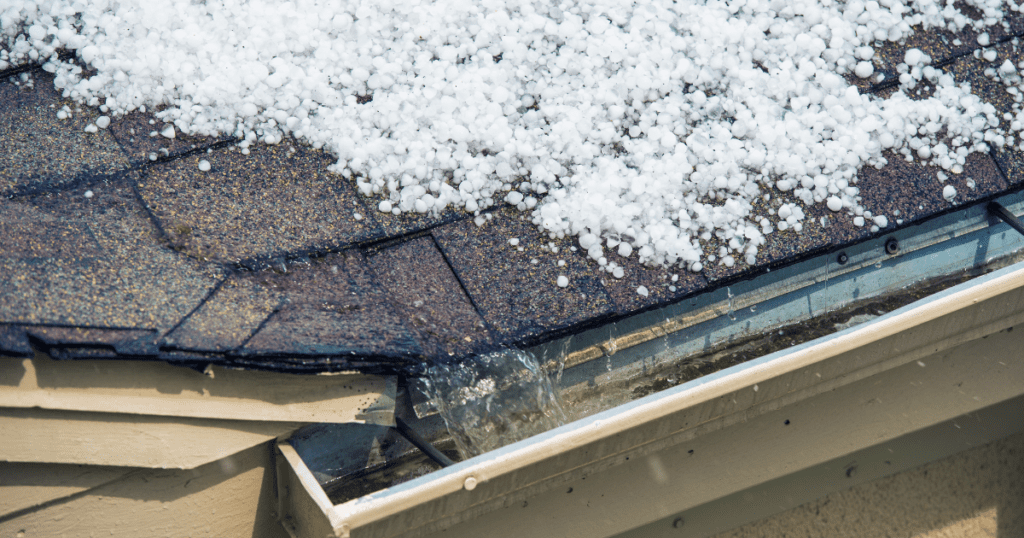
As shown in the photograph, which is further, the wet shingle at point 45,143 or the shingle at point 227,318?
the wet shingle at point 45,143

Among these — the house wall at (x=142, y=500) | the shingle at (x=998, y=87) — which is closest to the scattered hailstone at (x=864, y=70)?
the shingle at (x=998, y=87)

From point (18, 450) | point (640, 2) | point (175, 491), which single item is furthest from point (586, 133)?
point (18, 450)

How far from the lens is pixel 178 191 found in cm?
146

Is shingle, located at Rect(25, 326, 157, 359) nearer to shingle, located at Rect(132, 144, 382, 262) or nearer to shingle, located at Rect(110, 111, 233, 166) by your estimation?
shingle, located at Rect(132, 144, 382, 262)

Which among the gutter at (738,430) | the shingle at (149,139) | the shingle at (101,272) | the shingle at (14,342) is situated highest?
the shingle at (149,139)

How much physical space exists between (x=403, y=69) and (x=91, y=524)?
109cm

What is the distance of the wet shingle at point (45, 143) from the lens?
1.44 metres

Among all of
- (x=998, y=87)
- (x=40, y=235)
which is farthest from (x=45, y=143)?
(x=998, y=87)

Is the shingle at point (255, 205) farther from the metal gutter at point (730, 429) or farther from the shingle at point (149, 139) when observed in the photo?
the metal gutter at point (730, 429)

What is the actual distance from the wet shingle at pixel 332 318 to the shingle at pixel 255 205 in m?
0.06

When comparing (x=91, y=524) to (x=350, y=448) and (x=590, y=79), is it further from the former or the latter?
(x=590, y=79)

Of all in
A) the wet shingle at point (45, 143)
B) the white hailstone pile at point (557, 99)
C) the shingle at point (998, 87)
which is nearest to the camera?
the wet shingle at point (45, 143)

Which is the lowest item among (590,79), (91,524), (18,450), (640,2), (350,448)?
(350,448)

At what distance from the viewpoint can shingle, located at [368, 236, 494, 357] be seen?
1322 millimetres
